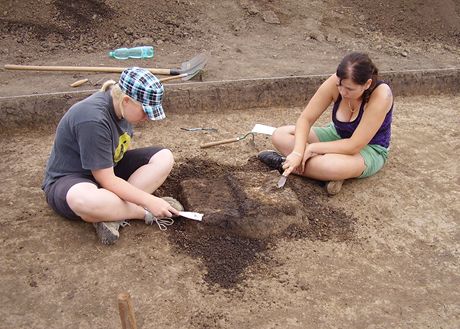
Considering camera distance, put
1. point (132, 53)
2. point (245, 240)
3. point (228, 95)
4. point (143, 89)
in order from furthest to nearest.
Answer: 1. point (132, 53)
2. point (228, 95)
3. point (245, 240)
4. point (143, 89)

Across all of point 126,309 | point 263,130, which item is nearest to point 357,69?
point 263,130

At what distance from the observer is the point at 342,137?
3746 millimetres

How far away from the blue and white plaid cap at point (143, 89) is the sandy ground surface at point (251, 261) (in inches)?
29.0

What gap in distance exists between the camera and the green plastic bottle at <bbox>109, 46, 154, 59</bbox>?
5.40 metres

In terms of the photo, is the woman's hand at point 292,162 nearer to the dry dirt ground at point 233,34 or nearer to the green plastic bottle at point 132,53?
the dry dirt ground at point 233,34

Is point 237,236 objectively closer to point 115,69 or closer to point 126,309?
point 126,309

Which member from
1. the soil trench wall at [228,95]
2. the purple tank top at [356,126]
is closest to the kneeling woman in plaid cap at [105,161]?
the purple tank top at [356,126]

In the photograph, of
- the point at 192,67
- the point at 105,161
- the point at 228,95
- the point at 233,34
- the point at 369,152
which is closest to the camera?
the point at 105,161

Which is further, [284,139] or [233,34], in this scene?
[233,34]

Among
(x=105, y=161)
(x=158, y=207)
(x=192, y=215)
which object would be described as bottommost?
(x=192, y=215)

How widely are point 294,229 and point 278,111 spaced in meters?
1.89

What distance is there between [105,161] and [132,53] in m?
2.87

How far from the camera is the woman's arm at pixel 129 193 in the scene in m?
2.86

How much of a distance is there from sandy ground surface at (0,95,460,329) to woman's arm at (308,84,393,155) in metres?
0.29
